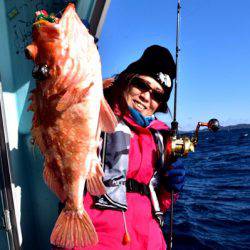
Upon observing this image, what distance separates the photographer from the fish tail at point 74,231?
2223 millimetres

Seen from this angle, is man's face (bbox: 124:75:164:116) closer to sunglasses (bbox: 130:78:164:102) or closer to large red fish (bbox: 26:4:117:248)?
sunglasses (bbox: 130:78:164:102)

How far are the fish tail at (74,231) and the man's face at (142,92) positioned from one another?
1.15 meters

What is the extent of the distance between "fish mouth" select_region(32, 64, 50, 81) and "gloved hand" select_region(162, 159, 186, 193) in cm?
162

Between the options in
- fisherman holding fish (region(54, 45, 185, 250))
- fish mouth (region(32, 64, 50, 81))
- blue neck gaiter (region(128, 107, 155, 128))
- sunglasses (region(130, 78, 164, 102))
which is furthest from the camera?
sunglasses (region(130, 78, 164, 102))

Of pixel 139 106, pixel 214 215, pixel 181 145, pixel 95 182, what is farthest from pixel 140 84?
pixel 214 215

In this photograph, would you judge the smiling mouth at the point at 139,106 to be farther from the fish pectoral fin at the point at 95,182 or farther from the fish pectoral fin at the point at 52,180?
the fish pectoral fin at the point at 52,180

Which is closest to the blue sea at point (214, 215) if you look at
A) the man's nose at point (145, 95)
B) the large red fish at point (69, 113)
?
the man's nose at point (145, 95)

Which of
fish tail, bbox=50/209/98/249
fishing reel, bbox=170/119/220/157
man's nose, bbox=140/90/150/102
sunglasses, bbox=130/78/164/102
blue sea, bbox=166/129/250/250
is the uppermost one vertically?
sunglasses, bbox=130/78/164/102

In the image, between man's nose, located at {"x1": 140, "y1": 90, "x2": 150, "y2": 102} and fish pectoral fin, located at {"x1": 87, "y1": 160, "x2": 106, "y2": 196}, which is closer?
fish pectoral fin, located at {"x1": 87, "y1": 160, "x2": 106, "y2": 196}

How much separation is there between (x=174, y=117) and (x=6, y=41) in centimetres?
202

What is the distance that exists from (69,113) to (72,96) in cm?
13

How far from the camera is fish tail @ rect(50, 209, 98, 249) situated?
2223 mm

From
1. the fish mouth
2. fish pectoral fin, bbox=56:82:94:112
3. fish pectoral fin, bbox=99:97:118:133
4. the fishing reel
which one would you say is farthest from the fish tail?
the fishing reel

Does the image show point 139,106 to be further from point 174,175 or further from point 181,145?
point 174,175
